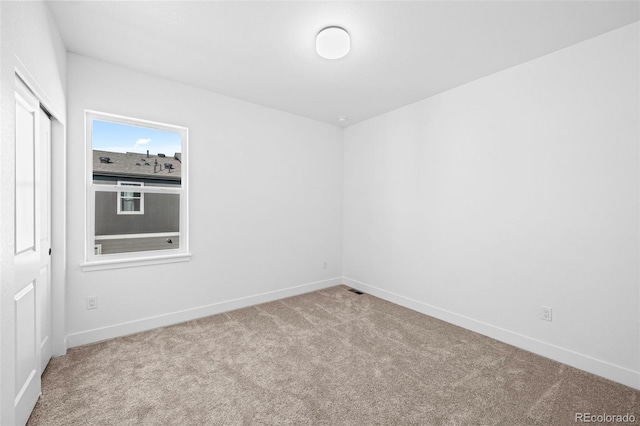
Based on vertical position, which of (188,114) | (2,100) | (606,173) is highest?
(188,114)

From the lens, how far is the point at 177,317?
3.16 meters

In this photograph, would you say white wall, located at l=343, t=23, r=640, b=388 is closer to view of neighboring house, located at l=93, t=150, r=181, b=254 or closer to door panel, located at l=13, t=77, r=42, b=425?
view of neighboring house, located at l=93, t=150, r=181, b=254

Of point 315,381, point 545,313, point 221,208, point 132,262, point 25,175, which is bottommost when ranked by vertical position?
point 315,381

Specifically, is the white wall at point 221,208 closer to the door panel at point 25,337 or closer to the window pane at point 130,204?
the window pane at point 130,204

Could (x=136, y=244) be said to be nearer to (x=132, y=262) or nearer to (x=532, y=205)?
(x=132, y=262)

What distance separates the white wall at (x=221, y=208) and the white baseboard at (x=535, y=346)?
63.6 inches

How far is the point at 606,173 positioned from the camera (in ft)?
7.34

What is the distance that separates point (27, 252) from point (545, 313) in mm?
4063

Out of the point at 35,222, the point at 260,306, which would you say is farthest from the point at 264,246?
the point at 35,222

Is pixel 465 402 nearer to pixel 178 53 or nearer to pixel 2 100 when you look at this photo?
pixel 2 100

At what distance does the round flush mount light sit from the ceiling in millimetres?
47

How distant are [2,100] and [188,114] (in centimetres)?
212

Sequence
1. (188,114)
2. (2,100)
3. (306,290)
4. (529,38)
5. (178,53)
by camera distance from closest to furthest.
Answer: (2,100) < (529,38) < (178,53) < (188,114) < (306,290)

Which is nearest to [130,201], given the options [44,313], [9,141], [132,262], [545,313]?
[132,262]
